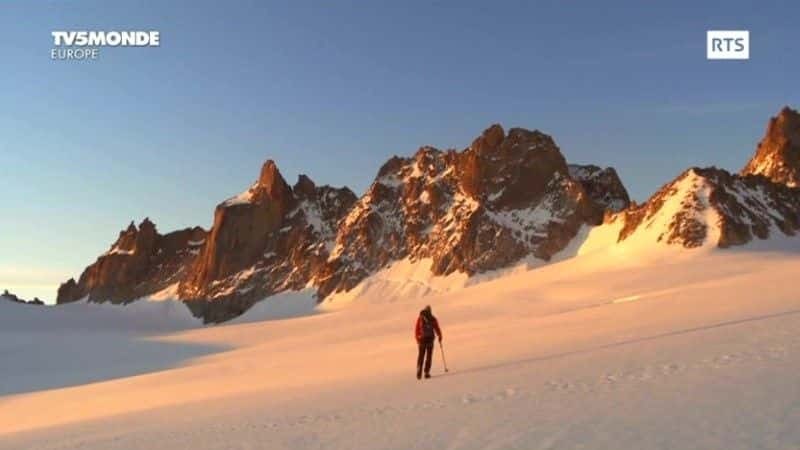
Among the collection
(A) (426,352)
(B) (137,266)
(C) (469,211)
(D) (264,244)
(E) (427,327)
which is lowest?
(A) (426,352)

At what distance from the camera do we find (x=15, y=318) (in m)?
125

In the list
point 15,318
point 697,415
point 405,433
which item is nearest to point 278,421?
point 405,433

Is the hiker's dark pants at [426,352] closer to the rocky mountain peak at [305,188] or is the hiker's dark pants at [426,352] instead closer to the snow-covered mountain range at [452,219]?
the snow-covered mountain range at [452,219]

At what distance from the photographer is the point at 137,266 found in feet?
546

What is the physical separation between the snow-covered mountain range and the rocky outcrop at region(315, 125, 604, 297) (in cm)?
23

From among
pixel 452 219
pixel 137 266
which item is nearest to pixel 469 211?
pixel 452 219

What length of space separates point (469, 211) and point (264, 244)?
168 feet

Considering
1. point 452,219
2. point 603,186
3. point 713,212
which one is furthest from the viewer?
point 603,186

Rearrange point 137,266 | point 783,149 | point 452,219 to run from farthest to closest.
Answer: point 137,266
point 452,219
point 783,149

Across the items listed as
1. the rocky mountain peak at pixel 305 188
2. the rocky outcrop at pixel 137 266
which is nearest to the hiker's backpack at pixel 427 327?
the rocky mountain peak at pixel 305 188

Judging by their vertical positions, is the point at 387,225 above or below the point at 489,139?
below

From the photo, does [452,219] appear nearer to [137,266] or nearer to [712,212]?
[712,212]

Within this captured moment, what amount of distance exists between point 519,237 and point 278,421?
99.2 m

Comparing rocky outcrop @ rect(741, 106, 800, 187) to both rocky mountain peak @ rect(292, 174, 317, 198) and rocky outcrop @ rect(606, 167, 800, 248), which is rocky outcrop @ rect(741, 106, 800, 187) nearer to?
rocky outcrop @ rect(606, 167, 800, 248)
